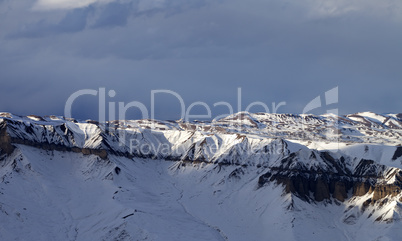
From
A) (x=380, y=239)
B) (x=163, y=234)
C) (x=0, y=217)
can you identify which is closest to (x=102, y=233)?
(x=163, y=234)

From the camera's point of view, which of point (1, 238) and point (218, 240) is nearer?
point (1, 238)

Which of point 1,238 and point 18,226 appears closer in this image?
point 1,238

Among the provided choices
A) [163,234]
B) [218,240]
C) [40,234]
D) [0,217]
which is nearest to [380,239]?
[218,240]

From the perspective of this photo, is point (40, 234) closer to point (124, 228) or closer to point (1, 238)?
point (1, 238)

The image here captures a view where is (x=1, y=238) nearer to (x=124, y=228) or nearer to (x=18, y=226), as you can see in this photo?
(x=18, y=226)

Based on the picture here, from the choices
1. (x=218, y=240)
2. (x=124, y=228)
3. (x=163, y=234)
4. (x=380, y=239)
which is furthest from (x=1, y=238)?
(x=380, y=239)

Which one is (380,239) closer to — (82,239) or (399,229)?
(399,229)
